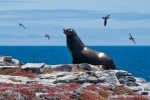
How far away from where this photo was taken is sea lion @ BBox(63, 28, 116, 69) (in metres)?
40.1

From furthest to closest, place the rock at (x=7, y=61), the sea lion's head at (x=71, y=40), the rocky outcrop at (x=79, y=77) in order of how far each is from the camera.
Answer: the sea lion's head at (x=71, y=40) → the rock at (x=7, y=61) → the rocky outcrop at (x=79, y=77)

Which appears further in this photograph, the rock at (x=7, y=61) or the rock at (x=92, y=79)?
the rock at (x=7, y=61)

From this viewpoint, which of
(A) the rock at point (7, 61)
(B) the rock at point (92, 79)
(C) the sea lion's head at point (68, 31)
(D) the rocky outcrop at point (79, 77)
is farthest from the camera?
(C) the sea lion's head at point (68, 31)

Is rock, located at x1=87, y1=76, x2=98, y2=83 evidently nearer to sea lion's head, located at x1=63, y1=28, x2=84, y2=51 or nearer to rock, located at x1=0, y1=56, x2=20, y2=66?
rock, located at x1=0, y1=56, x2=20, y2=66

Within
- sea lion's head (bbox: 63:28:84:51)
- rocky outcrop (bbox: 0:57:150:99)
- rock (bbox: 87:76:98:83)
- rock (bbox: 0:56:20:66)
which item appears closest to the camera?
rocky outcrop (bbox: 0:57:150:99)

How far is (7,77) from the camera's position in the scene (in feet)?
105

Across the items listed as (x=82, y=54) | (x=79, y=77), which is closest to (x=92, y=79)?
(x=79, y=77)

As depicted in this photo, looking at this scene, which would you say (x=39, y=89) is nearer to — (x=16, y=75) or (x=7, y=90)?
(x=7, y=90)

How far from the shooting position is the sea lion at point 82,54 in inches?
1580

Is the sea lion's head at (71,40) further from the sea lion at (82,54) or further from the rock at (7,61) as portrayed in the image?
the rock at (7,61)

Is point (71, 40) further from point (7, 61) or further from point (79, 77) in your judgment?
point (79, 77)

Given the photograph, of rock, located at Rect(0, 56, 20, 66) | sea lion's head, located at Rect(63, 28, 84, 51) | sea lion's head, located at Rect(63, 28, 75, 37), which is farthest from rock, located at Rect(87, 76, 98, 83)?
sea lion's head, located at Rect(63, 28, 75, 37)

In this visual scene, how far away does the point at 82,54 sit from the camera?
135 ft

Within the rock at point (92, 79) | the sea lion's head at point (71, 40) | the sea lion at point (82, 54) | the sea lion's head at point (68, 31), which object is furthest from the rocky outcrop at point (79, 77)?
the sea lion's head at point (68, 31)
